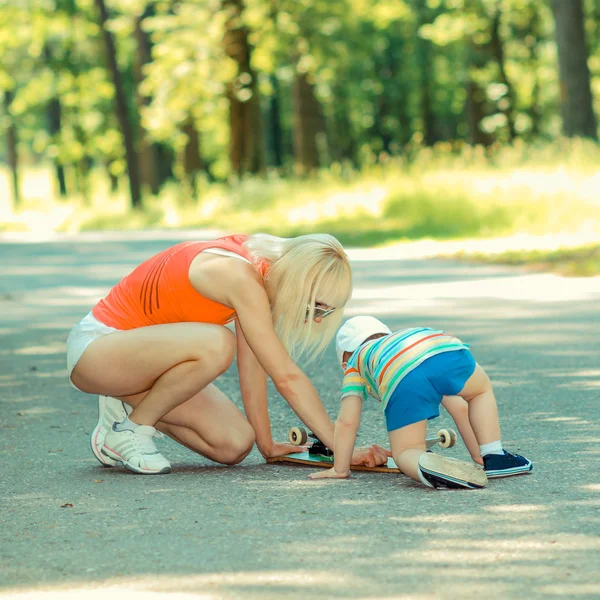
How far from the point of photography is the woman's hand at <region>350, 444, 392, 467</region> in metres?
5.23

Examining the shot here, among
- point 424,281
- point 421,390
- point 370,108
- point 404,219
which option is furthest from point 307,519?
point 370,108

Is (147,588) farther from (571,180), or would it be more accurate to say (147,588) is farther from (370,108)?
(370,108)

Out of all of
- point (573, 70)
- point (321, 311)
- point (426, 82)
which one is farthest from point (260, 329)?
point (426, 82)

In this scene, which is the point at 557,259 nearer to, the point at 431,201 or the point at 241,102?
the point at 431,201

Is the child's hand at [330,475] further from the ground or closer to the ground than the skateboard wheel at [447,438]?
closer to the ground

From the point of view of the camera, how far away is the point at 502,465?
196 inches

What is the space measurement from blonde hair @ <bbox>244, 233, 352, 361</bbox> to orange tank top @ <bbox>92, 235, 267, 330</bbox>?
96 mm

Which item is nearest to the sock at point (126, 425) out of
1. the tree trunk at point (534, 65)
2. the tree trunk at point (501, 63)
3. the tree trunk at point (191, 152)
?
the tree trunk at point (191, 152)

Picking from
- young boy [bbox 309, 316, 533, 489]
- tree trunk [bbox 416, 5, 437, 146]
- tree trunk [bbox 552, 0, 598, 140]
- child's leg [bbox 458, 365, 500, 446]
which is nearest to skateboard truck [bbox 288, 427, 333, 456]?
young boy [bbox 309, 316, 533, 489]

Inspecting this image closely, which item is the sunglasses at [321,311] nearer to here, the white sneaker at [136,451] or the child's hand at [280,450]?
the child's hand at [280,450]

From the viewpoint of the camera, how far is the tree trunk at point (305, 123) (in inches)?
1417

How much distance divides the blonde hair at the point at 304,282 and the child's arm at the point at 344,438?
249 mm

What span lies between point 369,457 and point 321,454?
12.0 inches

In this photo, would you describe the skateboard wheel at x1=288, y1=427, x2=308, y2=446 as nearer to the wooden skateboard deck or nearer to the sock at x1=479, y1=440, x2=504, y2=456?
the wooden skateboard deck
